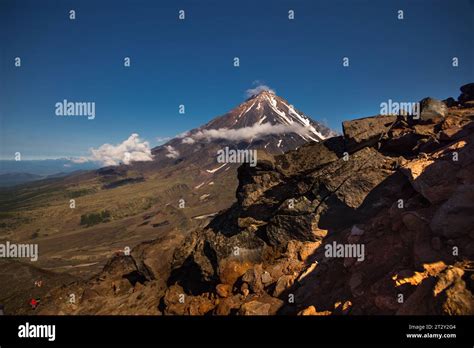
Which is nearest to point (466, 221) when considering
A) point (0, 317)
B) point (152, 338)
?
point (152, 338)

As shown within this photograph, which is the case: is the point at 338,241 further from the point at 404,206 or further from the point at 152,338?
the point at 152,338

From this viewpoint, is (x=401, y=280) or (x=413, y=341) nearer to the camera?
(x=413, y=341)

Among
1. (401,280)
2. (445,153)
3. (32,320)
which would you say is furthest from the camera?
(445,153)

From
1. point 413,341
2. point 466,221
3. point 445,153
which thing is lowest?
point 413,341

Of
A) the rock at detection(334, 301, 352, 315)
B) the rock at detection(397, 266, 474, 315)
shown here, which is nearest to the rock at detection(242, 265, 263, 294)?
the rock at detection(334, 301, 352, 315)

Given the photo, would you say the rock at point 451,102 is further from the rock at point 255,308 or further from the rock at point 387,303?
the rock at point 255,308

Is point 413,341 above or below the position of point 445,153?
below

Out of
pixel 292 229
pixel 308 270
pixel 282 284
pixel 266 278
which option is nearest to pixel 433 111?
pixel 292 229
